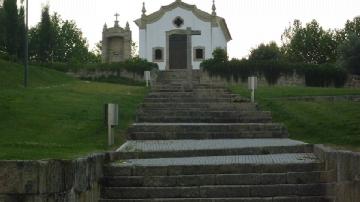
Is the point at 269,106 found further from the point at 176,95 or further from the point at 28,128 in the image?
the point at 28,128

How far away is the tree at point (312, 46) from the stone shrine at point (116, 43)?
71.9ft

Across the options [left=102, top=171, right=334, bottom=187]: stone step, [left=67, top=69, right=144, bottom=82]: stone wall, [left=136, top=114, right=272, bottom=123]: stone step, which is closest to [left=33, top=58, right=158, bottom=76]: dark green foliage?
[left=67, top=69, right=144, bottom=82]: stone wall

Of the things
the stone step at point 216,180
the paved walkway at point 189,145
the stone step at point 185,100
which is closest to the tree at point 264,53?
the stone step at point 185,100

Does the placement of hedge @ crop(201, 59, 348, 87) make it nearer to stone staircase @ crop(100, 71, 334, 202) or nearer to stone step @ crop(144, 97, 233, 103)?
stone step @ crop(144, 97, 233, 103)

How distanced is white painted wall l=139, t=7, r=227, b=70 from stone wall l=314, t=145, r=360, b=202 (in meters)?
40.8

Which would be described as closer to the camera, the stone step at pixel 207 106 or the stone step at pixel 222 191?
the stone step at pixel 222 191

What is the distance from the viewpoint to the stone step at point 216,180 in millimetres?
10742

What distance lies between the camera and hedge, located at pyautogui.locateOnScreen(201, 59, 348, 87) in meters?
39.4

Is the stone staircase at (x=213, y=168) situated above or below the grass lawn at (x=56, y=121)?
below

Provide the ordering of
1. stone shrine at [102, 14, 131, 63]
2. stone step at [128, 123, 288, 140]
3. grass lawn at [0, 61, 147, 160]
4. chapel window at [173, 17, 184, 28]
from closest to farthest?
grass lawn at [0, 61, 147, 160] < stone step at [128, 123, 288, 140] < chapel window at [173, 17, 184, 28] < stone shrine at [102, 14, 131, 63]

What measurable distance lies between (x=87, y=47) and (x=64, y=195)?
90.7 metres

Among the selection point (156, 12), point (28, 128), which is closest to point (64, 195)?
point (28, 128)

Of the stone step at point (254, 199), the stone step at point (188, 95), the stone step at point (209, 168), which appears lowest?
the stone step at point (254, 199)

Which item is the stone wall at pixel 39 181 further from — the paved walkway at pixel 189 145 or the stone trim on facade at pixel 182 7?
the stone trim on facade at pixel 182 7
